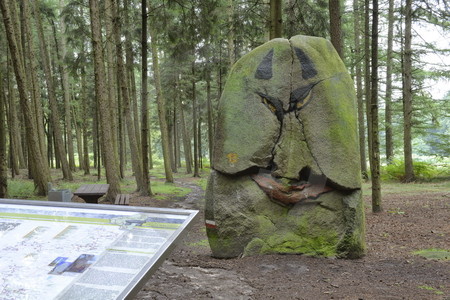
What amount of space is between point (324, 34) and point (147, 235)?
1123 centimetres

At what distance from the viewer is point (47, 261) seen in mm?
2467

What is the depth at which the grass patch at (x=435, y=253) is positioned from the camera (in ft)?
18.8

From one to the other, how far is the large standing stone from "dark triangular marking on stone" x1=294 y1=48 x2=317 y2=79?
17 millimetres

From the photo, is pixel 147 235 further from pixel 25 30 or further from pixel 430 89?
pixel 430 89

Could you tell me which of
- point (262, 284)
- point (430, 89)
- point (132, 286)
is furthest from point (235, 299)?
point (430, 89)

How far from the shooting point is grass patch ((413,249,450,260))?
18.8 ft

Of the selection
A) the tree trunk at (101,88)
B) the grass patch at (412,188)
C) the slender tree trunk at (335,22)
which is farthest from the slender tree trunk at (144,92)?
the grass patch at (412,188)

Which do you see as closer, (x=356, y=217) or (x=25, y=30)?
(x=356, y=217)

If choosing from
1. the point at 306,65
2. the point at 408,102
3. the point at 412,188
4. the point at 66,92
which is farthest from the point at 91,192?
the point at 408,102

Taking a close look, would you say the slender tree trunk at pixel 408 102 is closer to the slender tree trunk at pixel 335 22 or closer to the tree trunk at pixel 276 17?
the slender tree trunk at pixel 335 22

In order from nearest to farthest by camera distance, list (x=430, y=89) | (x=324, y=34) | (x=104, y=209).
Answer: (x=104, y=209) < (x=324, y=34) < (x=430, y=89)

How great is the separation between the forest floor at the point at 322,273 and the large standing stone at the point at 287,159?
0.38 m

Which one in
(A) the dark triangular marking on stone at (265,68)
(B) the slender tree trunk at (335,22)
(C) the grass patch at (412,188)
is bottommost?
(C) the grass patch at (412,188)

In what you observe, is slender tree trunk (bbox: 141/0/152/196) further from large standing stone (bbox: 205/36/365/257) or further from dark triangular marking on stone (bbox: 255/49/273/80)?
dark triangular marking on stone (bbox: 255/49/273/80)
